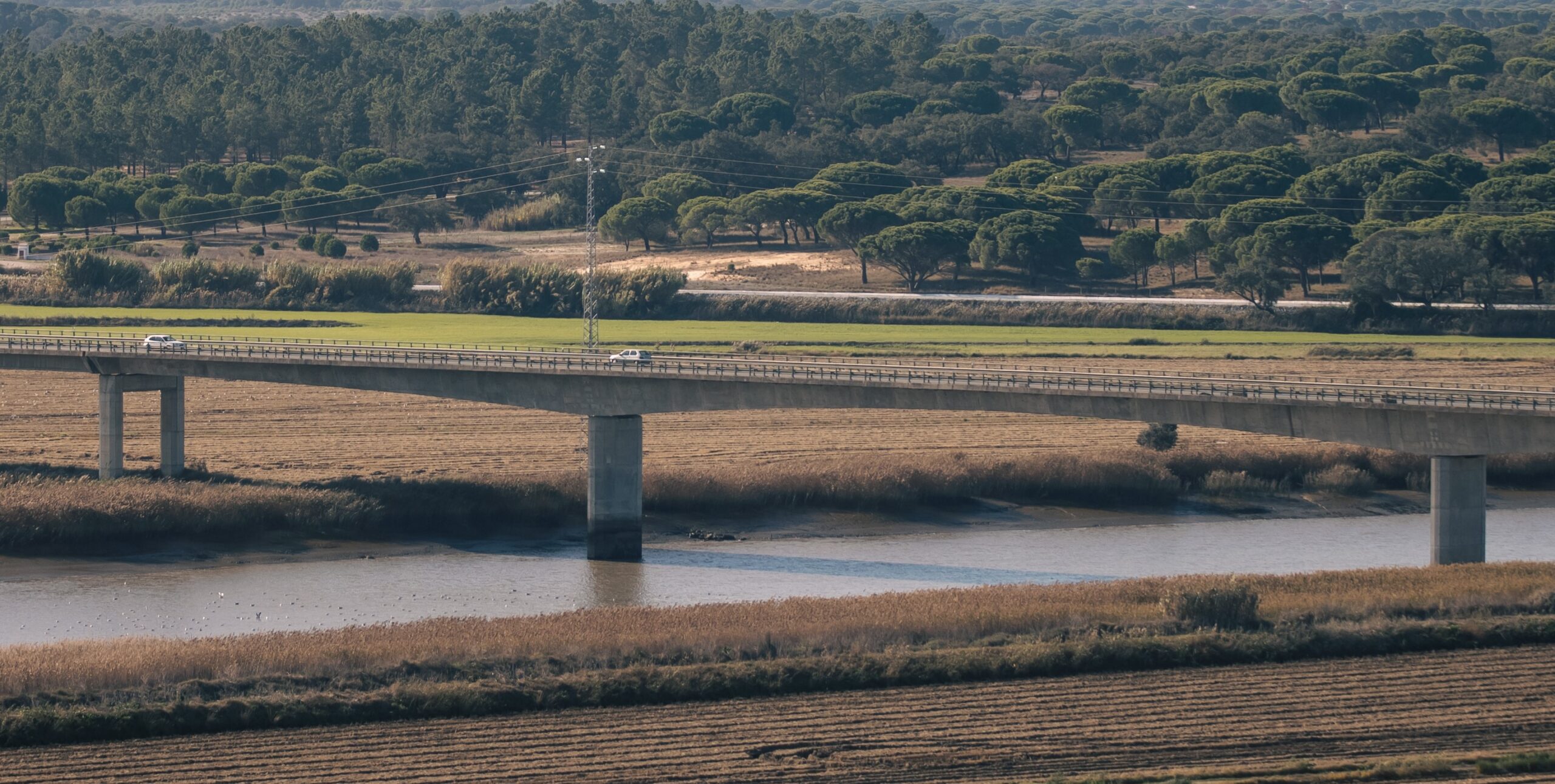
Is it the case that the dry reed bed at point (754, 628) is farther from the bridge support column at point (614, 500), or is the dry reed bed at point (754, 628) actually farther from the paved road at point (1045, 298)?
the paved road at point (1045, 298)

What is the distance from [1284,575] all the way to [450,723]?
2680 cm

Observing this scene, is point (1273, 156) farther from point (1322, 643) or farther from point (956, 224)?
point (1322, 643)

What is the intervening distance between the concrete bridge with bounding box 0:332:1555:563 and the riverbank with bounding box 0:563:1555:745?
213 inches

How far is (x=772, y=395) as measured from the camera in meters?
67.8

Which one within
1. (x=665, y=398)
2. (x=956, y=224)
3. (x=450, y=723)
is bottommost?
(x=450, y=723)

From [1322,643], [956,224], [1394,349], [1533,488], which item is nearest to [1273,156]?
[956,224]

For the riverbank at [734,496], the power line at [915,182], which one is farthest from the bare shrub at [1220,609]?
the power line at [915,182]

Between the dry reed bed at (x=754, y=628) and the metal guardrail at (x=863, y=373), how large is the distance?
19.0ft

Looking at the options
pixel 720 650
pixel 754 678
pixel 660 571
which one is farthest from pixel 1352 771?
pixel 660 571

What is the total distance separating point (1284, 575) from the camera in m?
57.4

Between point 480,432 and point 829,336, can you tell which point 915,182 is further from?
point 480,432

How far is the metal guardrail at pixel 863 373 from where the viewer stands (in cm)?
6009

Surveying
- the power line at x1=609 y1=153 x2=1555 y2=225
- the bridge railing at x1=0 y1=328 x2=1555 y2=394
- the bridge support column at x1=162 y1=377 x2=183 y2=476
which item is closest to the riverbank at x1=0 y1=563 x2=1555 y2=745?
the bridge support column at x1=162 y1=377 x2=183 y2=476

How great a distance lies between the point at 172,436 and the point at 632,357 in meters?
18.0
